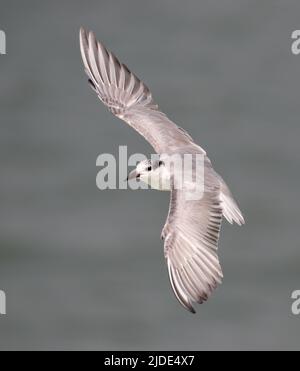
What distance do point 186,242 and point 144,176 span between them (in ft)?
2.15

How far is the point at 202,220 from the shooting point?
22.5 feet

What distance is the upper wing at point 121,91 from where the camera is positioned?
7.99m

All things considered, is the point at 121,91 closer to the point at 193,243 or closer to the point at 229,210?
the point at 229,210

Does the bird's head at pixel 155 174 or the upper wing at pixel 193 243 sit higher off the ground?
the bird's head at pixel 155 174

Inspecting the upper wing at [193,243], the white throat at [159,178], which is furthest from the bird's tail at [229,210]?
the white throat at [159,178]

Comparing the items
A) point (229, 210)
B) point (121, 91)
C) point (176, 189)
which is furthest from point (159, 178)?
point (121, 91)

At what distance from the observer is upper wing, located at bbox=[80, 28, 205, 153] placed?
7992 millimetres

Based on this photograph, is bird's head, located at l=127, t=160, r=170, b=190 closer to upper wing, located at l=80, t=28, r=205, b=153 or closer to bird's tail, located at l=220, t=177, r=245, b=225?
bird's tail, located at l=220, t=177, r=245, b=225

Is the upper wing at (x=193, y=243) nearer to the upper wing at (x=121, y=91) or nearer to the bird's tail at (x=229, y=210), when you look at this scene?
the bird's tail at (x=229, y=210)

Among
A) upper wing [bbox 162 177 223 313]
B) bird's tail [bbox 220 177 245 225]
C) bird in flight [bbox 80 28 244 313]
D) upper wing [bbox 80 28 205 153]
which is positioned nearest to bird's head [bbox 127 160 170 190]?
bird in flight [bbox 80 28 244 313]

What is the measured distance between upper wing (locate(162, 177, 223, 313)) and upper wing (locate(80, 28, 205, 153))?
1.08m
